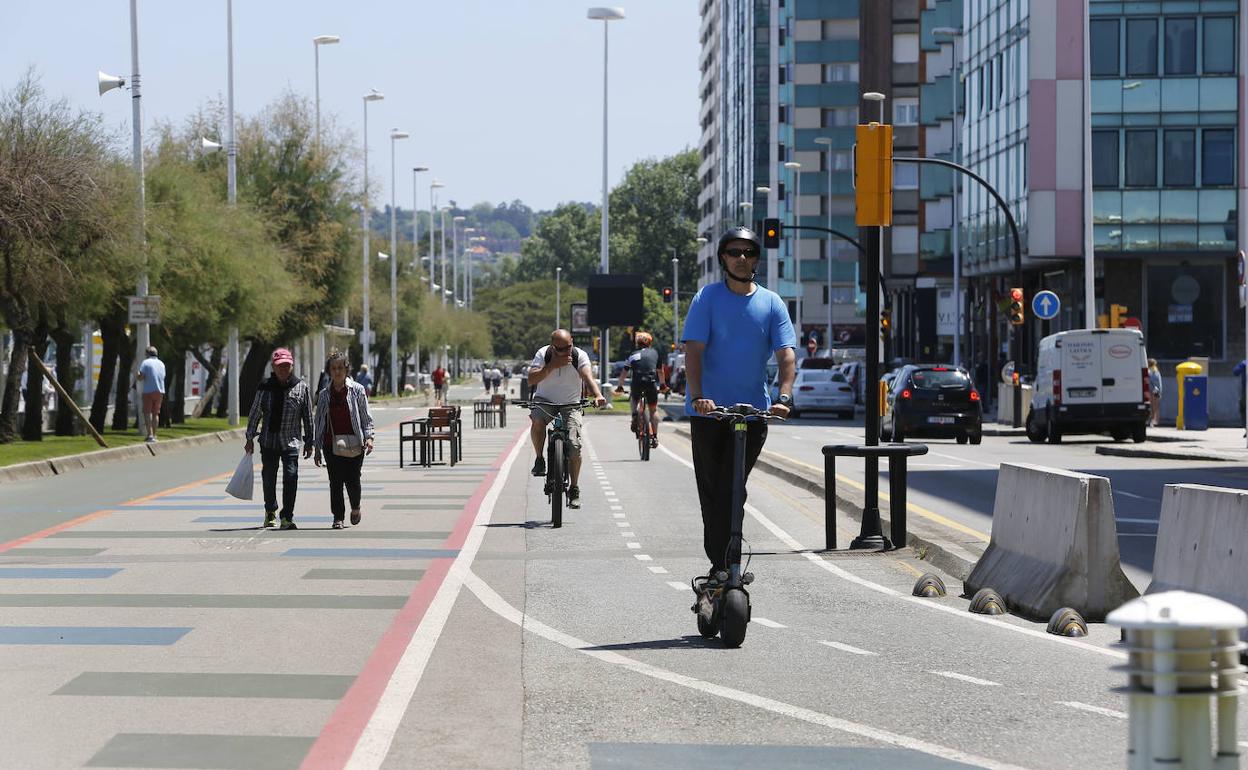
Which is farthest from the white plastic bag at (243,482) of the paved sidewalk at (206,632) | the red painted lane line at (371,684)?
the red painted lane line at (371,684)

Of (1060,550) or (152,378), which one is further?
(152,378)

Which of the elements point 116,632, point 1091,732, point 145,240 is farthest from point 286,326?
point 1091,732

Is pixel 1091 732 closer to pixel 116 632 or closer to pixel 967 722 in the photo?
pixel 967 722

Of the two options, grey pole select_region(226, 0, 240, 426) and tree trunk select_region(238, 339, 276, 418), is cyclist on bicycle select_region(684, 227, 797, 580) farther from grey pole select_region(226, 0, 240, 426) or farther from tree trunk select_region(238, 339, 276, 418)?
tree trunk select_region(238, 339, 276, 418)

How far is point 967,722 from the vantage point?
736cm

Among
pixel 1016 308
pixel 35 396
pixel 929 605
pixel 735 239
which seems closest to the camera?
pixel 735 239

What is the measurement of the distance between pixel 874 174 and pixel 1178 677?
34.0 feet

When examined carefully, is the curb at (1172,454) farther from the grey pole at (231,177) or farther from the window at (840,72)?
the window at (840,72)

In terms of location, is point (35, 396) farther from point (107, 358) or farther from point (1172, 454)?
point (1172, 454)

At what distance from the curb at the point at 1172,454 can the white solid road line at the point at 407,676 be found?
17128 mm

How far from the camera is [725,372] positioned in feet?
31.3

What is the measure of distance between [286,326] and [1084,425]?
29213 millimetres

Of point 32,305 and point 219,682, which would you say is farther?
point 32,305

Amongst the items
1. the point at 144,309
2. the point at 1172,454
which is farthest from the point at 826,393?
the point at 1172,454
